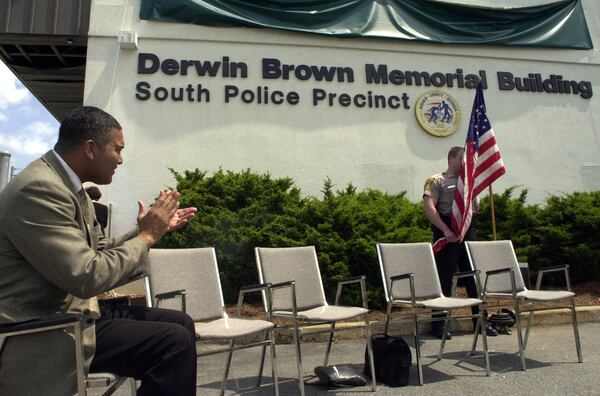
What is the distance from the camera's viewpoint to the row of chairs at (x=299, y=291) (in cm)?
354

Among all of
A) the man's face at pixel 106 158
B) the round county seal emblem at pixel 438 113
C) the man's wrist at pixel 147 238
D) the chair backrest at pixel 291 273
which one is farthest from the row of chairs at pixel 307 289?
the round county seal emblem at pixel 438 113

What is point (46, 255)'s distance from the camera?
1.86 m

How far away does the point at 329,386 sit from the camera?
379 centimetres

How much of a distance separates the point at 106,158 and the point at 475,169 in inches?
195

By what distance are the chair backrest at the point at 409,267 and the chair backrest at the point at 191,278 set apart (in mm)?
1570

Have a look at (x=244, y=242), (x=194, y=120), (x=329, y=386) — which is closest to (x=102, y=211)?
(x=244, y=242)

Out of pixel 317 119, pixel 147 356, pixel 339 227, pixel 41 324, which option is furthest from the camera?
pixel 317 119

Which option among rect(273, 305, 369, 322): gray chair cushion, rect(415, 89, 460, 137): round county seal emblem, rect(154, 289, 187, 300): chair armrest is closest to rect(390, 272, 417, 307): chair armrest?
rect(273, 305, 369, 322): gray chair cushion

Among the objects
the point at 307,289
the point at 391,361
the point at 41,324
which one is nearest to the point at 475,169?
the point at 307,289

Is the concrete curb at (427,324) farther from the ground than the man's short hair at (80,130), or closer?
closer

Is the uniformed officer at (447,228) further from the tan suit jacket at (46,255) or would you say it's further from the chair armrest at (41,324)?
the chair armrest at (41,324)

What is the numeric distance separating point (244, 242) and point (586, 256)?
516cm

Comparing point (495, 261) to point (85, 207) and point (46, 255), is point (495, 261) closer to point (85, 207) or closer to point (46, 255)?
point (85, 207)

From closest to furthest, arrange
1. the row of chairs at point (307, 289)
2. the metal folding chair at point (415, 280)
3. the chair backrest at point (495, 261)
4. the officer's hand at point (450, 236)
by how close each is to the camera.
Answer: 1. the row of chairs at point (307, 289)
2. the metal folding chair at point (415, 280)
3. the chair backrest at point (495, 261)
4. the officer's hand at point (450, 236)
